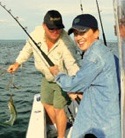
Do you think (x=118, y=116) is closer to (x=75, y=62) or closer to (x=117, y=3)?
(x=117, y=3)

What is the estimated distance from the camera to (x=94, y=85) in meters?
3.33

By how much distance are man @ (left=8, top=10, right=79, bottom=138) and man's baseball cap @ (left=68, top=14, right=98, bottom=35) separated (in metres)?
1.31

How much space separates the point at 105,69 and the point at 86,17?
577mm

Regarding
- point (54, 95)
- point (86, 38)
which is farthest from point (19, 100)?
point (86, 38)

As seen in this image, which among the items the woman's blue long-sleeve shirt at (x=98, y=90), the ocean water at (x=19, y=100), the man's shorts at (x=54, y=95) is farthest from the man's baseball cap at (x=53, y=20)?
the woman's blue long-sleeve shirt at (x=98, y=90)

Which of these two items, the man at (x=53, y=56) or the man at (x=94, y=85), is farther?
the man at (x=53, y=56)

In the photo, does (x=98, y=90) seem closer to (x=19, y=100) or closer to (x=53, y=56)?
(x=53, y=56)

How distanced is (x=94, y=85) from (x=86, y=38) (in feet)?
1.51

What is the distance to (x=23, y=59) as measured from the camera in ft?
17.9

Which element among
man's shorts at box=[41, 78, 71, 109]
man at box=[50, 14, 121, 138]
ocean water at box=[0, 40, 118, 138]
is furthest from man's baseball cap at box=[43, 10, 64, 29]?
man at box=[50, 14, 121, 138]

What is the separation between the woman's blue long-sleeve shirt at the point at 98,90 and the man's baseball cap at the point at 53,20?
1.48 meters

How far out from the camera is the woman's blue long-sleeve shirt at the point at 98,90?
325 cm

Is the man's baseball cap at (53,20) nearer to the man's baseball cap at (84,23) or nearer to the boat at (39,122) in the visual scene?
the man's baseball cap at (84,23)

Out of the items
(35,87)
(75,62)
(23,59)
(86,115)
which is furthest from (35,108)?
(35,87)
